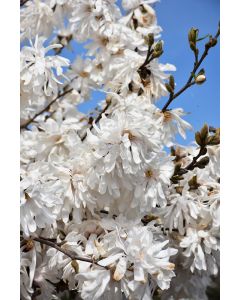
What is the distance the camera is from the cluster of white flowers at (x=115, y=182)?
772mm

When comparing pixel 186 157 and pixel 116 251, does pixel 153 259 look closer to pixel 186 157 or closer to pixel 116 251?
pixel 116 251

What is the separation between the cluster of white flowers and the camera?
2.53 ft

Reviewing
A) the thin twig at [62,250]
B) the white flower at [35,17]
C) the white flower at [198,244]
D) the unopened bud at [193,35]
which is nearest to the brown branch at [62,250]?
the thin twig at [62,250]

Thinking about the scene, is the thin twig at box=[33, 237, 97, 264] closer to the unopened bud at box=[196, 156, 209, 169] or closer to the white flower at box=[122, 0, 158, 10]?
the unopened bud at box=[196, 156, 209, 169]

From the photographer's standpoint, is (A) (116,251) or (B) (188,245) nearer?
(A) (116,251)

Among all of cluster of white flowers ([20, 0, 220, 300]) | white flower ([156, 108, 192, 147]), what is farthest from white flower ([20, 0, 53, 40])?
white flower ([156, 108, 192, 147])

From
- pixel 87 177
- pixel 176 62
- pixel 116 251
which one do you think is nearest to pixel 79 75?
pixel 176 62

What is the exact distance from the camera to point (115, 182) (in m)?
0.83

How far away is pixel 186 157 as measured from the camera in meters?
1.03

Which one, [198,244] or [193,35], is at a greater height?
[193,35]

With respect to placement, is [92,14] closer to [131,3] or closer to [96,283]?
[131,3]

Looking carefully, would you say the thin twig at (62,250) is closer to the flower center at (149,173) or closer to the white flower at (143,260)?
the white flower at (143,260)

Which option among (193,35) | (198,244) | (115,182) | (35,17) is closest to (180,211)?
(198,244)
